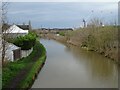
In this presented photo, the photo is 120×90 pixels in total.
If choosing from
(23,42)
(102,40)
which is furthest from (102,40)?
(23,42)

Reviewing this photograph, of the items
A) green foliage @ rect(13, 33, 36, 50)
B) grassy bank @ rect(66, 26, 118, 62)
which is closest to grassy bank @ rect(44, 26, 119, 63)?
grassy bank @ rect(66, 26, 118, 62)

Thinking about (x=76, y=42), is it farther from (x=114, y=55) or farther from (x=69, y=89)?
(x=69, y=89)

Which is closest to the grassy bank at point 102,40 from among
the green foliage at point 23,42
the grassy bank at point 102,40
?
the grassy bank at point 102,40

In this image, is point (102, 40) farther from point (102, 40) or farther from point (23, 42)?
point (23, 42)

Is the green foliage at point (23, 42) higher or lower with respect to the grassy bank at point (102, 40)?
higher

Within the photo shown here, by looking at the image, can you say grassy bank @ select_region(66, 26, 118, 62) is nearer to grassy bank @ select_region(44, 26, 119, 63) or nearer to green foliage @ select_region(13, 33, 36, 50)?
grassy bank @ select_region(44, 26, 119, 63)

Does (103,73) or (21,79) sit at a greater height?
(21,79)

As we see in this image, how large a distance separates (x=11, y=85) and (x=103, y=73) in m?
10.4

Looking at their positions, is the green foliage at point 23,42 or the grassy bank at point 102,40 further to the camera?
the grassy bank at point 102,40

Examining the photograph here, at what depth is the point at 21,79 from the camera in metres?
17.0

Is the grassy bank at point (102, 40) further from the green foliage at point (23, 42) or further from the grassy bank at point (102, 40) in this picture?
the green foliage at point (23, 42)

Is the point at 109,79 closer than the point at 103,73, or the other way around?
the point at 109,79

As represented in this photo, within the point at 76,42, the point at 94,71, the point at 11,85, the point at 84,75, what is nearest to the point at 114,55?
the point at 94,71

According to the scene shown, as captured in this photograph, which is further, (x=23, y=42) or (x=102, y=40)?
(x=102, y=40)
